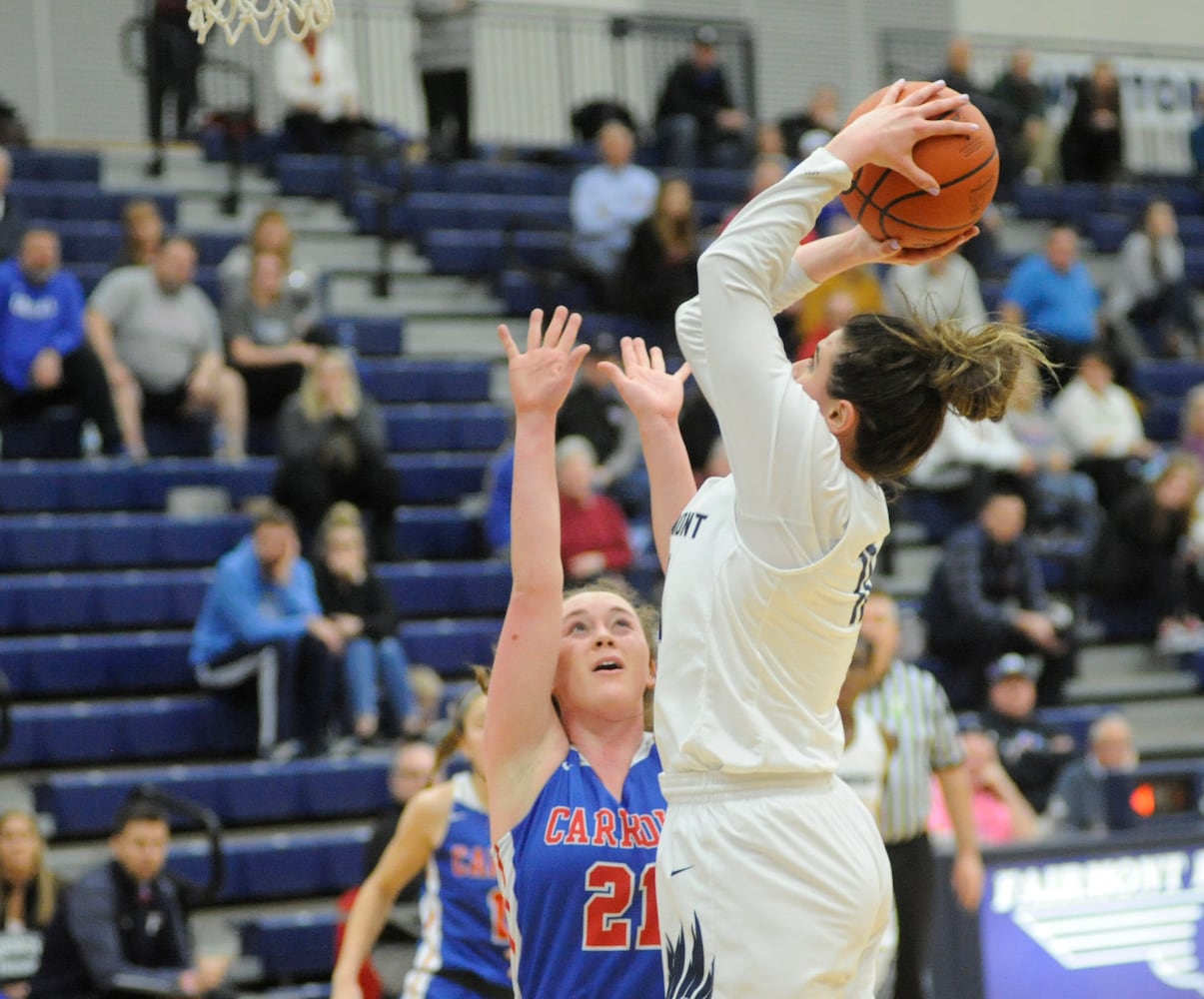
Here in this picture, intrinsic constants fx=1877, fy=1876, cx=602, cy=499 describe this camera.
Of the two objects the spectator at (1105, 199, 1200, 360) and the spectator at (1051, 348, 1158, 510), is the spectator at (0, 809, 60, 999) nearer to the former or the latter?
the spectator at (1051, 348, 1158, 510)

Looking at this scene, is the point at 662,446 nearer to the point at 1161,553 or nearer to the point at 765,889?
the point at 765,889

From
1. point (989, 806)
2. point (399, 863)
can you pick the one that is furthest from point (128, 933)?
point (989, 806)

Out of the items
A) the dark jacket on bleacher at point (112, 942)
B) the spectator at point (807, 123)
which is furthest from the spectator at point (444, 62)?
the dark jacket on bleacher at point (112, 942)

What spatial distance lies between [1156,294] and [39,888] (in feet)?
31.1

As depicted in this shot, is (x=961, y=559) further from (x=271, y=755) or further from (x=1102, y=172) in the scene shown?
(x=1102, y=172)

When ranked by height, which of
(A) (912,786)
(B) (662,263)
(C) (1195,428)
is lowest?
(A) (912,786)

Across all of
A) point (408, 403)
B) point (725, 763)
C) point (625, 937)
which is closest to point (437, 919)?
point (625, 937)

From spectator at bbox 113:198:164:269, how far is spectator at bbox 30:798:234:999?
4.01m

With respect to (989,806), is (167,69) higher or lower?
higher

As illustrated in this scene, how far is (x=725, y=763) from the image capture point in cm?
271

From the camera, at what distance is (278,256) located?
9.74 m

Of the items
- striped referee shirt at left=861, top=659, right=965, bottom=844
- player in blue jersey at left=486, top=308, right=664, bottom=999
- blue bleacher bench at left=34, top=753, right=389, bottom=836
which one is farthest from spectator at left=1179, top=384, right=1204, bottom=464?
player in blue jersey at left=486, top=308, right=664, bottom=999

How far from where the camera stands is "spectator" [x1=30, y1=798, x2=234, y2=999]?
625 cm

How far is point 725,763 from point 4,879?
445cm
